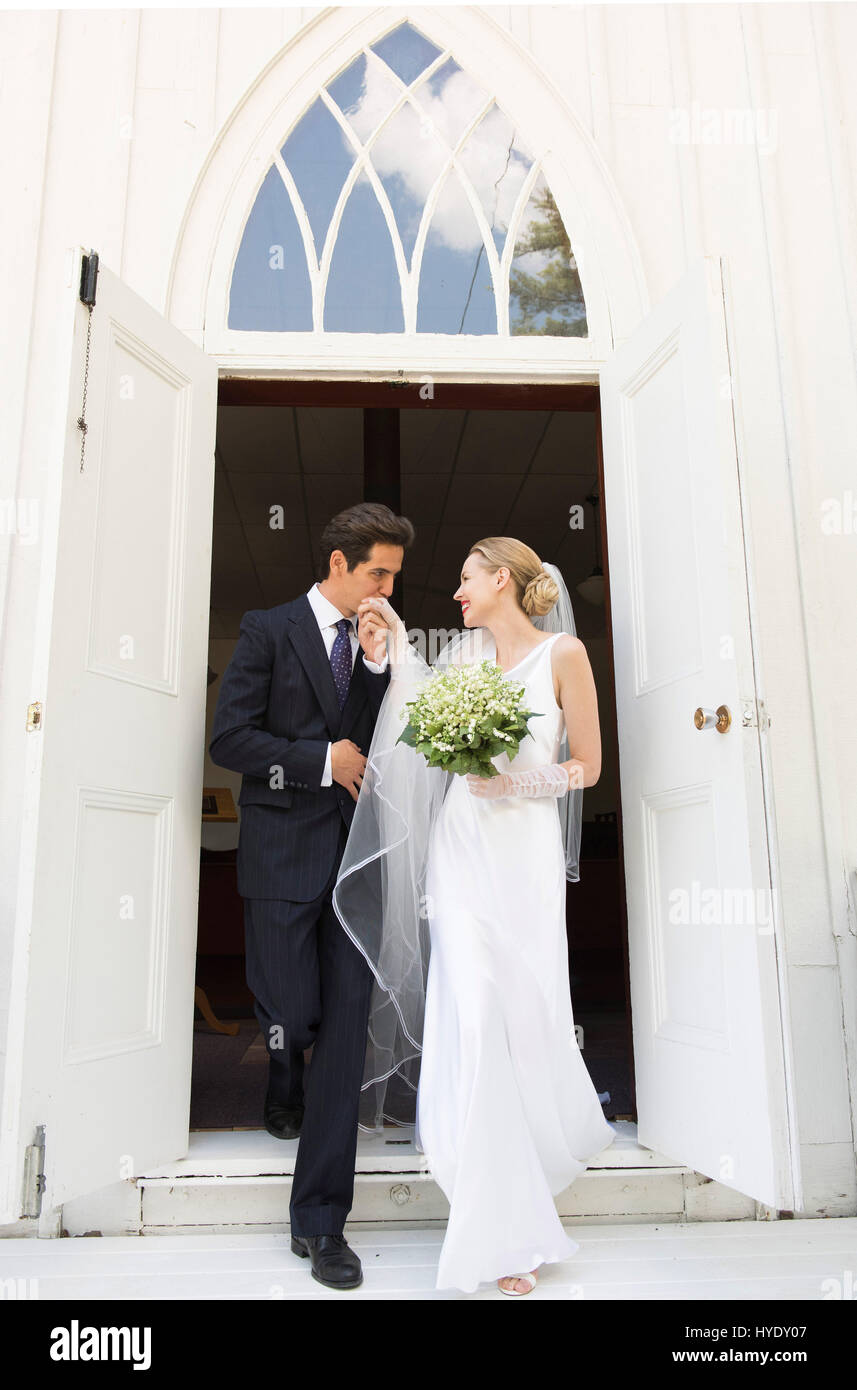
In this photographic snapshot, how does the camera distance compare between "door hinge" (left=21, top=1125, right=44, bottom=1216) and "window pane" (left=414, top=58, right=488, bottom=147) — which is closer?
"door hinge" (left=21, top=1125, right=44, bottom=1216)

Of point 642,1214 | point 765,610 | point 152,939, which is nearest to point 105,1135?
point 152,939

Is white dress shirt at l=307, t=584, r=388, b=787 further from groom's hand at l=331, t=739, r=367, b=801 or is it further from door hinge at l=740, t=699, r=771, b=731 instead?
door hinge at l=740, t=699, r=771, b=731

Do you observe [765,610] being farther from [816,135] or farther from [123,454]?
[123,454]

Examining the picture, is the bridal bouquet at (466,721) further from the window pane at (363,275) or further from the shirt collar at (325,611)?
the window pane at (363,275)

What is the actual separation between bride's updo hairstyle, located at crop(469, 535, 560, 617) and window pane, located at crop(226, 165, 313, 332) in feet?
3.92

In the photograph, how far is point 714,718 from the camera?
2.77 m

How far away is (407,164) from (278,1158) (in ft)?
11.6

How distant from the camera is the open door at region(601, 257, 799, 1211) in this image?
2590 mm

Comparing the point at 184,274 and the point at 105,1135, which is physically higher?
the point at 184,274

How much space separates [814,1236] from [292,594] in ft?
25.5

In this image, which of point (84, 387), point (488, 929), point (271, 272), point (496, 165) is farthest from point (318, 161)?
point (488, 929)

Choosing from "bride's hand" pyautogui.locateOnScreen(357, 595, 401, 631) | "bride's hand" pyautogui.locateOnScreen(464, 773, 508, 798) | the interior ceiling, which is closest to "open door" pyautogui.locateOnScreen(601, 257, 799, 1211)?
"bride's hand" pyautogui.locateOnScreen(464, 773, 508, 798)

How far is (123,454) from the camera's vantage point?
10.1 feet

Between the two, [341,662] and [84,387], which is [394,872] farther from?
[84,387]
